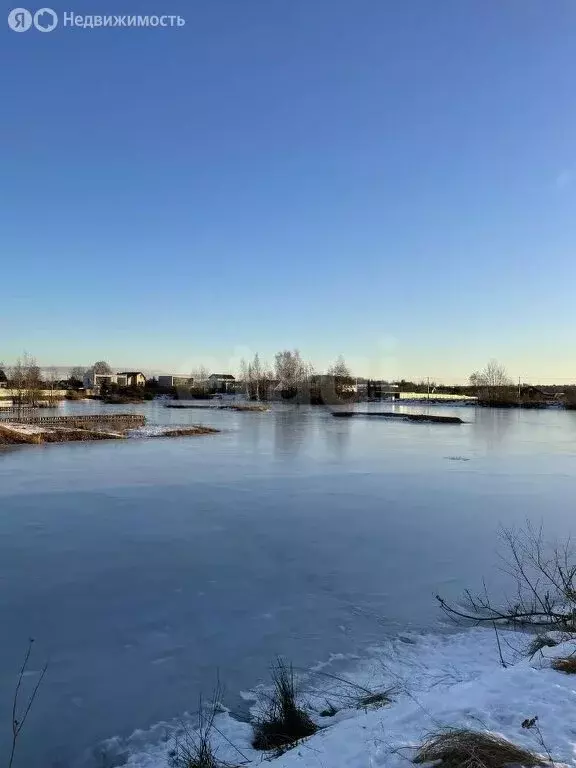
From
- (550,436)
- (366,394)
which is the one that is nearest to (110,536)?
(550,436)

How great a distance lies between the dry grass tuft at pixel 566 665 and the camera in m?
2.95

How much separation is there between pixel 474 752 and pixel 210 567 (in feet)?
11.6

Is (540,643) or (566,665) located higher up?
(566,665)

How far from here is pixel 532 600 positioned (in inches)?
184

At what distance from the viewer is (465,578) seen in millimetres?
5133

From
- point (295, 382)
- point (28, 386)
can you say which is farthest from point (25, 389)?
point (295, 382)

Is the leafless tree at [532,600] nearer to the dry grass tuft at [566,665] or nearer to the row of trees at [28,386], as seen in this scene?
the dry grass tuft at [566,665]

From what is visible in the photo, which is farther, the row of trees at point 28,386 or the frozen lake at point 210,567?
the row of trees at point 28,386

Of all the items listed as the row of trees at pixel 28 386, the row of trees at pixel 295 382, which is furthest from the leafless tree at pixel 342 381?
the row of trees at pixel 28 386

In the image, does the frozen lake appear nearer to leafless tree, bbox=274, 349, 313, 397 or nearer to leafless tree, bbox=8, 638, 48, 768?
leafless tree, bbox=8, 638, 48, 768

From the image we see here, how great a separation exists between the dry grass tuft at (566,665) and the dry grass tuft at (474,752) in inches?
39.7

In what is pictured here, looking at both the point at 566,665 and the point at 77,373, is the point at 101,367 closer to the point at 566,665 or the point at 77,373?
the point at 77,373

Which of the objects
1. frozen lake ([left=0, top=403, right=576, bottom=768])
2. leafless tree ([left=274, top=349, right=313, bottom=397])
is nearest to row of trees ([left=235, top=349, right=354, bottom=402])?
leafless tree ([left=274, top=349, right=313, bottom=397])

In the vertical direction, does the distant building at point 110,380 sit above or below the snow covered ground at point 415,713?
above
